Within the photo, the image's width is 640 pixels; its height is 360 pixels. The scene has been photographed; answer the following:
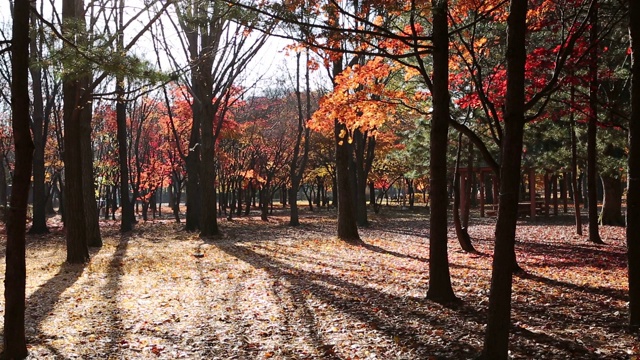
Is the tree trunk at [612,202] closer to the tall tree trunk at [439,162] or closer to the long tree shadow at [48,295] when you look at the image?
the tall tree trunk at [439,162]

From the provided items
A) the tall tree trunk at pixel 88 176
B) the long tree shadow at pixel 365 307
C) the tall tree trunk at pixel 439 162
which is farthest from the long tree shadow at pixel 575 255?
the tall tree trunk at pixel 88 176

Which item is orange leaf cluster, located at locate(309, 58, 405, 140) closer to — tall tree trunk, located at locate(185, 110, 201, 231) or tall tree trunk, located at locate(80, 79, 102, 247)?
tall tree trunk, located at locate(80, 79, 102, 247)

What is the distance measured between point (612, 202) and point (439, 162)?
1335cm

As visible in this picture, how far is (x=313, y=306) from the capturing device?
6.60m

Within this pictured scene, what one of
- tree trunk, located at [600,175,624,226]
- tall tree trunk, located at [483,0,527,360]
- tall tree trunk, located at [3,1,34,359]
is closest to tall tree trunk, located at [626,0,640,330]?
tall tree trunk, located at [483,0,527,360]

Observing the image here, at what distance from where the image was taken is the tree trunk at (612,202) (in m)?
16.5

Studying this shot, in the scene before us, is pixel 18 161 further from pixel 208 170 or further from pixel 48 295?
pixel 208 170

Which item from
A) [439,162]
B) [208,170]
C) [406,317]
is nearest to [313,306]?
[406,317]

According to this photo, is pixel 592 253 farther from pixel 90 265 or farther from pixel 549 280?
pixel 90 265

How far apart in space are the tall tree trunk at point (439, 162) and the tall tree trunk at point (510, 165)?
2.03m

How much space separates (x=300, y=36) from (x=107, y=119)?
2254 cm

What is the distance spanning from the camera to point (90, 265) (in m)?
10.2

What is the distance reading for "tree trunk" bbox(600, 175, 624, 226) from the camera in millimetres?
16516

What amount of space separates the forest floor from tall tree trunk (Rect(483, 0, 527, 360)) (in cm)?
92
